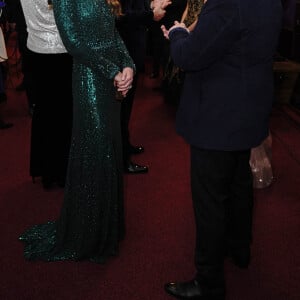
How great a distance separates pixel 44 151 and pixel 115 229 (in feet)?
3.07

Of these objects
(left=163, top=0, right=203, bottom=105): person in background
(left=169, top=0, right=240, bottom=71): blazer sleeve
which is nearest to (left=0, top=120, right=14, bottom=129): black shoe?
(left=163, top=0, right=203, bottom=105): person in background

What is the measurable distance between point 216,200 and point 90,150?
647 millimetres

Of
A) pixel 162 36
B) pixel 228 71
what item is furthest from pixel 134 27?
pixel 162 36

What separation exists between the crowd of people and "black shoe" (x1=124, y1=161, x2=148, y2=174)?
1.83 feet

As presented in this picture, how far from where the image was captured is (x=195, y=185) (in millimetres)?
1668

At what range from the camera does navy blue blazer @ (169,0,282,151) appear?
4.42 feet

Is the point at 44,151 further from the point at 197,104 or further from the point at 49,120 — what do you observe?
the point at 197,104

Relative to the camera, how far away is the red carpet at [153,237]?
1.97 m

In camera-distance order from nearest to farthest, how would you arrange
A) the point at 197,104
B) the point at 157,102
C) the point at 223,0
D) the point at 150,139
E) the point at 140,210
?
the point at 223,0 < the point at 197,104 < the point at 140,210 < the point at 150,139 < the point at 157,102

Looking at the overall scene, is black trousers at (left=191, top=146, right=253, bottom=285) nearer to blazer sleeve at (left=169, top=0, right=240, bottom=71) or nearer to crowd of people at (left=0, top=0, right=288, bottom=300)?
crowd of people at (left=0, top=0, right=288, bottom=300)

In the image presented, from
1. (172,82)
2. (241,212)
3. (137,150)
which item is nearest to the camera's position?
(241,212)

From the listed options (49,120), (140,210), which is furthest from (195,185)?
(49,120)

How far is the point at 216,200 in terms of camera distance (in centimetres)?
166

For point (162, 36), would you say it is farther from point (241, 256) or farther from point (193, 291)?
point (193, 291)
